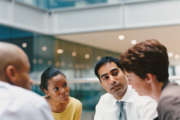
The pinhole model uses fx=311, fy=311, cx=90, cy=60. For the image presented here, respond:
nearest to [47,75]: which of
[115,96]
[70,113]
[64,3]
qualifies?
[70,113]

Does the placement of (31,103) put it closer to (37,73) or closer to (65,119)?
(65,119)

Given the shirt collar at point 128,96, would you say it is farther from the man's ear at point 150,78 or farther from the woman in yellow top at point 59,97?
the man's ear at point 150,78

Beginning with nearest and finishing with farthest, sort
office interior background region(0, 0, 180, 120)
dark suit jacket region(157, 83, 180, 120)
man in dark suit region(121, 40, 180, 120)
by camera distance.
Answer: dark suit jacket region(157, 83, 180, 120) < man in dark suit region(121, 40, 180, 120) < office interior background region(0, 0, 180, 120)

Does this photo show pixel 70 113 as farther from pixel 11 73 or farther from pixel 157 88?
pixel 11 73

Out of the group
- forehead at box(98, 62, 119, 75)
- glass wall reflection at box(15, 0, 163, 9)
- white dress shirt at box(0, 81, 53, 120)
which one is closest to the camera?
white dress shirt at box(0, 81, 53, 120)

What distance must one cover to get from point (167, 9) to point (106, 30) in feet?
6.59

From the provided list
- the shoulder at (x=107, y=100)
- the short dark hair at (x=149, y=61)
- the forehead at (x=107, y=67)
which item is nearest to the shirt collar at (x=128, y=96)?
the shoulder at (x=107, y=100)

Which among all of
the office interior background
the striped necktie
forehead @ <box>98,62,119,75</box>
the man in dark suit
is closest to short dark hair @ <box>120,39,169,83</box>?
the man in dark suit

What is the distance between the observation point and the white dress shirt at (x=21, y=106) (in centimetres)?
112

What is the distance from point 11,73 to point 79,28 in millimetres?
9039

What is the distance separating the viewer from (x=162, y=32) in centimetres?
1016

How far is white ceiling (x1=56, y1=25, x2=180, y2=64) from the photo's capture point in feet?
32.7

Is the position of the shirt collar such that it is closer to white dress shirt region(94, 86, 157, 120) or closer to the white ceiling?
white dress shirt region(94, 86, 157, 120)

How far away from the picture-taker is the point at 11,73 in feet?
3.98
